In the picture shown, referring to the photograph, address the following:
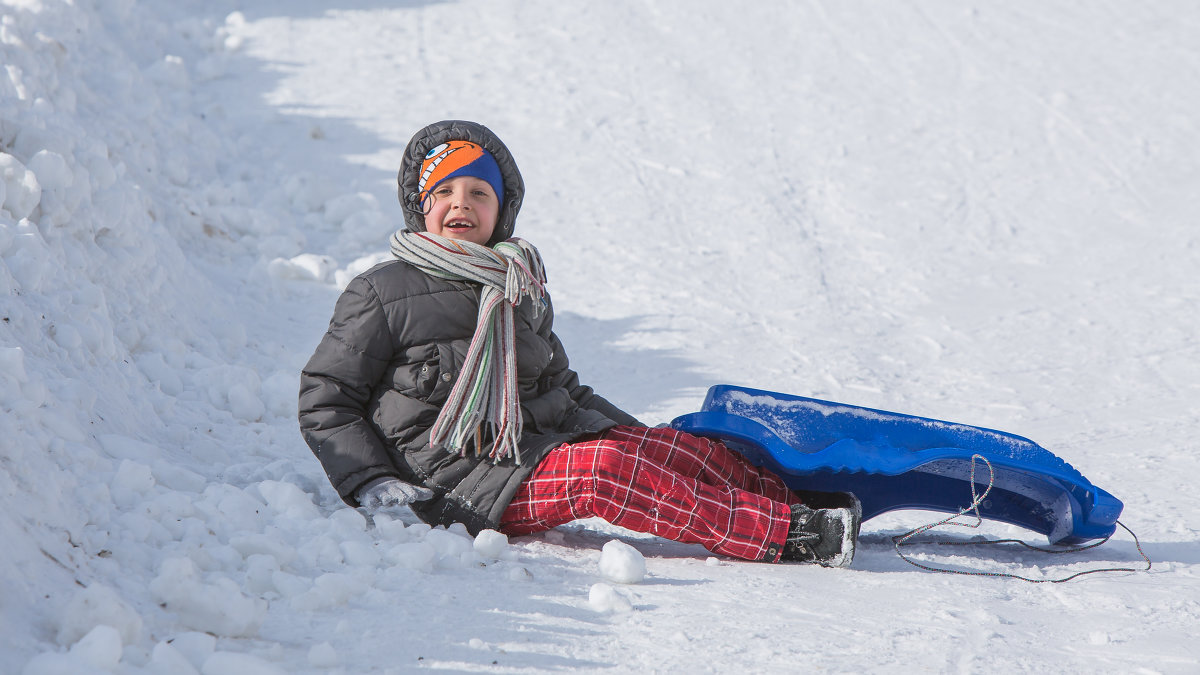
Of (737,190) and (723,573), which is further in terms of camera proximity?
(737,190)

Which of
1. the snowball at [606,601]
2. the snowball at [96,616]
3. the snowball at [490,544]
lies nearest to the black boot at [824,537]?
the snowball at [606,601]

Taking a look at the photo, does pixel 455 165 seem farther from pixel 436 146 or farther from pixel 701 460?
pixel 701 460

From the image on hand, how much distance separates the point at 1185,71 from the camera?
8.66m

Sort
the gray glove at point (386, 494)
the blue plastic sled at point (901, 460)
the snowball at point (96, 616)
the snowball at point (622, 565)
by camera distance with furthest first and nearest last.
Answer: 1. the blue plastic sled at point (901, 460)
2. the gray glove at point (386, 494)
3. the snowball at point (622, 565)
4. the snowball at point (96, 616)

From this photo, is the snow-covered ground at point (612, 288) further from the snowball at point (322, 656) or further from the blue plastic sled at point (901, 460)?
the blue plastic sled at point (901, 460)

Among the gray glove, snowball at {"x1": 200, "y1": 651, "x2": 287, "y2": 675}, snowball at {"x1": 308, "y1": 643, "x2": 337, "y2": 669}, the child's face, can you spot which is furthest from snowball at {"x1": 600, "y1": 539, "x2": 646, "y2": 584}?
the child's face

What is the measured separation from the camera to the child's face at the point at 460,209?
309cm

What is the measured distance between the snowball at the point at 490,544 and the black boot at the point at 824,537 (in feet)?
2.35

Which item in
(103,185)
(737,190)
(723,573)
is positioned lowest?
(723,573)

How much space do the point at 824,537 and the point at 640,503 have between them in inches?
19.0

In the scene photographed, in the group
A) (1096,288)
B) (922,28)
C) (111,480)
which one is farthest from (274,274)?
(922,28)

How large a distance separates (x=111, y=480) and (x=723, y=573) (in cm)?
143

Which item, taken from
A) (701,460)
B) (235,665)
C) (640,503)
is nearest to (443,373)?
(640,503)

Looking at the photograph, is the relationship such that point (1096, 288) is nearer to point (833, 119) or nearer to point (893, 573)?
point (833, 119)
